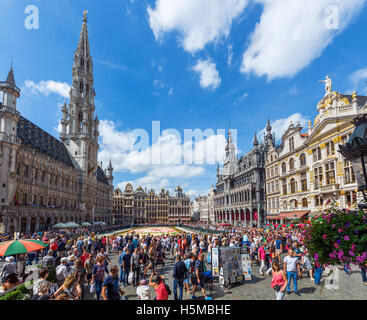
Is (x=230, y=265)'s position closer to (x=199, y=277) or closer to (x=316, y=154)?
(x=199, y=277)

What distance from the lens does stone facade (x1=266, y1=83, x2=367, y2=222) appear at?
76.2 ft

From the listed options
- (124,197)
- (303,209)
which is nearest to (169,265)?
(303,209)

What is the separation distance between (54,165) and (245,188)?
4236cm

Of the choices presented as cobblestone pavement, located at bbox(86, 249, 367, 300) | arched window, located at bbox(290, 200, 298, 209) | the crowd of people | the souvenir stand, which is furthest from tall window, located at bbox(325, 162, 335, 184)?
the souvenir stand

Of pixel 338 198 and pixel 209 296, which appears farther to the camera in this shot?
pixel 338 198

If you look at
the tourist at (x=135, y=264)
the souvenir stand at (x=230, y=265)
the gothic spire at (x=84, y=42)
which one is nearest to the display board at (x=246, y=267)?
the souvenir stand at (x=230, y=265)

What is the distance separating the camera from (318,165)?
27.4 m

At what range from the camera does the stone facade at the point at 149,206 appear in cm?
10869

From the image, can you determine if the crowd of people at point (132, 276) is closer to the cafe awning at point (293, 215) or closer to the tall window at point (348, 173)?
the tall window at point (348, 173)

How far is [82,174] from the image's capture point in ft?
201

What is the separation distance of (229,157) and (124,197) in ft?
198

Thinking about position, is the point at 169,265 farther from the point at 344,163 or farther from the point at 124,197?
the point at 124,197

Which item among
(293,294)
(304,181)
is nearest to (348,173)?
(304,181)
